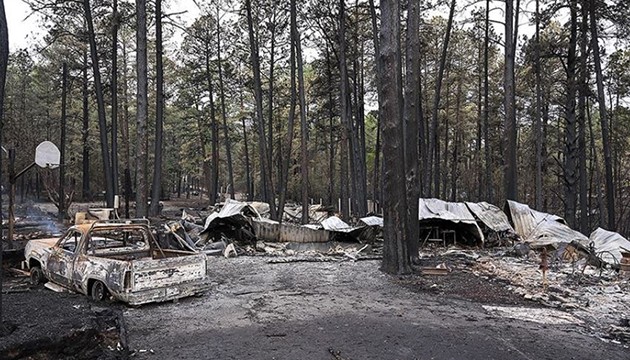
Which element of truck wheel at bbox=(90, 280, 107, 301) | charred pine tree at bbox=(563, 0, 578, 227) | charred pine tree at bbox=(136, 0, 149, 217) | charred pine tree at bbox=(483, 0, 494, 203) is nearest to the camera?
truck wheel at bbox=(90, 280, 107, 301)

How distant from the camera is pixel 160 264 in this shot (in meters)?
7.80

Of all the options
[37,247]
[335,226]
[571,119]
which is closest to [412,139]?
[335,226]

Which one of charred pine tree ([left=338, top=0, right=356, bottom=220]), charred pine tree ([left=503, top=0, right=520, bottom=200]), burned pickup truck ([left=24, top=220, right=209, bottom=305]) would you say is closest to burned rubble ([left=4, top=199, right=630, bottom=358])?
burned pickup truck ([left=24, top=220, right=209, bottom=305])

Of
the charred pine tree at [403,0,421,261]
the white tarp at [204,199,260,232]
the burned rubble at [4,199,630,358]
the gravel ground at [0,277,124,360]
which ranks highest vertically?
the charred pine tree at [403,0,421,261]

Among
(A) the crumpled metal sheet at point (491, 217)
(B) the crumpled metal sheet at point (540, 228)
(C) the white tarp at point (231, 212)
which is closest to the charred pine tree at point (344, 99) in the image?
(C) the white tarp at point (231, 212)

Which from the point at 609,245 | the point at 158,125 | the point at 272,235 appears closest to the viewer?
the point at 609,245

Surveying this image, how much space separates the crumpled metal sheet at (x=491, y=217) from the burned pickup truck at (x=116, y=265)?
41.0ft

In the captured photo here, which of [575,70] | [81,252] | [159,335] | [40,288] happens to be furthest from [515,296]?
[575,70]

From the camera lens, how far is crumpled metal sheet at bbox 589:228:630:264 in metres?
12.3

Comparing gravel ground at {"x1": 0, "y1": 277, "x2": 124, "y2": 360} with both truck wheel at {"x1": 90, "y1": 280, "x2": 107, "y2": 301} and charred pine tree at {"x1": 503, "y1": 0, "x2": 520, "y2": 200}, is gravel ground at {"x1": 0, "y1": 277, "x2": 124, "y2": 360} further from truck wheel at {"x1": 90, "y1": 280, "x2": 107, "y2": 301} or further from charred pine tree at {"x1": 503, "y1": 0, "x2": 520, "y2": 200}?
charred pine tree at {"x1": 503, "y1": 0, "x2": 520, "y2": 200}

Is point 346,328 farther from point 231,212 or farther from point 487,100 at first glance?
point 487,100

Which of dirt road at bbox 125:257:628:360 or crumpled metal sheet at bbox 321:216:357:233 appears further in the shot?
crumpled metal sheet at bbox 321:216:357:233

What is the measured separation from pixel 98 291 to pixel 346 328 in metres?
4.29

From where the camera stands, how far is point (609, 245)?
13180mm
